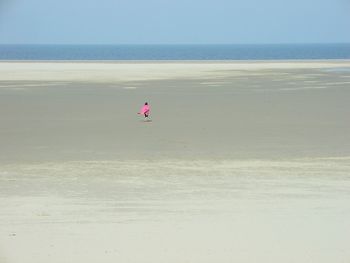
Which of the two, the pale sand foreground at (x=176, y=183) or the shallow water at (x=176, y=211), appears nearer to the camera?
the shallow water at (x=176, y=211)

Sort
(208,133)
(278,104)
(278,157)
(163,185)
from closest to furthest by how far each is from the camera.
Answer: (163,185), (278,157), (208,133), (278,104)

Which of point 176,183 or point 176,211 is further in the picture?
point 176,183

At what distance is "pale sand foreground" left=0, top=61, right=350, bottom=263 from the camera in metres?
7.72

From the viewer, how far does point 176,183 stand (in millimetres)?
11141

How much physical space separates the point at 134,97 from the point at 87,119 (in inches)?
261

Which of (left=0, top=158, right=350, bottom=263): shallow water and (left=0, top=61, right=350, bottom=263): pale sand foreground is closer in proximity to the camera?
(left=0, top=158, right=350, bottom=263): shallow water

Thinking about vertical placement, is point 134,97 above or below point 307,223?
above

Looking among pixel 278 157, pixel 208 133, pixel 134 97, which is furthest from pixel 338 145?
pixel 134 97

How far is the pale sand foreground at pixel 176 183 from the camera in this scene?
25.3 feet

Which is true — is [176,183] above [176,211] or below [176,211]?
above

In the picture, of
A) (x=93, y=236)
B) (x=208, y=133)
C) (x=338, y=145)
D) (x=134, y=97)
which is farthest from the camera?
(x=134, y=97)

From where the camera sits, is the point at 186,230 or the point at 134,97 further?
the point at 134,97

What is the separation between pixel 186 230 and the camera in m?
8.29

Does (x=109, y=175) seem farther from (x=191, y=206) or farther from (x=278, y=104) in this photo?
(x=278, y=104)
